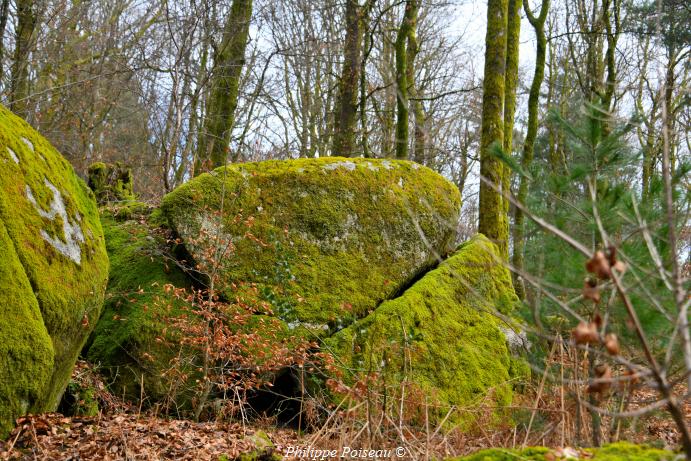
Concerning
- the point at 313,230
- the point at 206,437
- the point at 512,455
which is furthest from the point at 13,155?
the point at 512,455

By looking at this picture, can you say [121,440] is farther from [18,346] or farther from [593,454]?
[593,454]

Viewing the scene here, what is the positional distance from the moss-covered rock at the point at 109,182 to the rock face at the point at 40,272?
2688mm

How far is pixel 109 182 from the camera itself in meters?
7.35

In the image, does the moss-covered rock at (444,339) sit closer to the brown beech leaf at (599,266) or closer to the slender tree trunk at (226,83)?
the brown beech leaf at (599,266)

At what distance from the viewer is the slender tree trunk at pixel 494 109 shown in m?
7.59

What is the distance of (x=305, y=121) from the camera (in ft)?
49.3

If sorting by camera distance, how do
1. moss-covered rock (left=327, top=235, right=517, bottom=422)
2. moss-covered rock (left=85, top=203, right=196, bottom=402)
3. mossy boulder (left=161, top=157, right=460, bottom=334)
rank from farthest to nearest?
mossy boulder (left=161, top=157, right=460, bottom=334) < moss-covered rock (left=327, top=235, right=517, bottom=422) < moss-covered rock (left=85, top=203, right=196, bottom=402)

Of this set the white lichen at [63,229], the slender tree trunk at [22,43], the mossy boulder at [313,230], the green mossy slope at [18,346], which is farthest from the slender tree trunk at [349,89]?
A: the green mossy slope at [18,346]

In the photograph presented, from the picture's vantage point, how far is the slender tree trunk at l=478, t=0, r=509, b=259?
7586mm

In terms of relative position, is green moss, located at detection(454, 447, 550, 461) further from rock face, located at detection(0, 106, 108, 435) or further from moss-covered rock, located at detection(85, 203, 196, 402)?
moss-covered rock, located at detection(85, 203, 196, 402)

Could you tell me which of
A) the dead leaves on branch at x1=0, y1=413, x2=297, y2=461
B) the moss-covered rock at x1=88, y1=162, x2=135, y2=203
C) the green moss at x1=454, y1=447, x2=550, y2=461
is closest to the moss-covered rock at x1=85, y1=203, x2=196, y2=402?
the dead leaves on branch at x1=0, y1=413, x2=297, y2=461

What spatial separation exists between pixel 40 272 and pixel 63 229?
48 centimetres

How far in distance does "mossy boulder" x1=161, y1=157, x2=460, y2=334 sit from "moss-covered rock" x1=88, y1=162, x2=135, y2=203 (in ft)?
7.00

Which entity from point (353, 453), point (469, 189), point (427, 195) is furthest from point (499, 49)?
point (469, 189)
